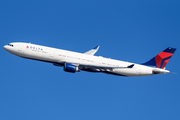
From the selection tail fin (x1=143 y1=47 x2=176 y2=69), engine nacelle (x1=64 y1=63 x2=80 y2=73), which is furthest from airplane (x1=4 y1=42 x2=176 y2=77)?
tail fin (x1=143 y1=47 x2=176 y2=69)

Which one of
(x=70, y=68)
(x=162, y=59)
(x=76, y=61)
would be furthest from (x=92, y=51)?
(x=162, y=59)

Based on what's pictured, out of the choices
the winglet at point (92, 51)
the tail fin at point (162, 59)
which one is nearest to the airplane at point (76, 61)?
the tail fin at point (162, 59)

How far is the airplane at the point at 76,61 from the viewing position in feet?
205

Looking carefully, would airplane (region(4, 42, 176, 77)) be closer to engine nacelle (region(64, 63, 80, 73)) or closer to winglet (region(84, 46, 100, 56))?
engine nacelle (region(64, 63, 80, 73))

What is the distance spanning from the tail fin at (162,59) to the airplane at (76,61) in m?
2.36

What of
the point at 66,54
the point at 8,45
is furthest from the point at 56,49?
the point at 8,45

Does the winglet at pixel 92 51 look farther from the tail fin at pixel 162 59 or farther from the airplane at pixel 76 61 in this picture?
the tail fin at pixel 162 59

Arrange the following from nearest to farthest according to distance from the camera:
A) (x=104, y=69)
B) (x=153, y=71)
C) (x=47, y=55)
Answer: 1. (x=47, y=55)
2. (x=104, y=69)
3. (x=153, y=71)

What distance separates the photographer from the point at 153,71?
72.3 metres

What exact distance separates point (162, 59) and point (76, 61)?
94.4 feet

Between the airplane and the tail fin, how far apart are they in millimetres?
2358

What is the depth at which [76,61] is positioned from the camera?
6462 cm

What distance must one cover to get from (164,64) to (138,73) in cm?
960

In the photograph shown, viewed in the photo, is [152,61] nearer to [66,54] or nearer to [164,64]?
[164,64]
